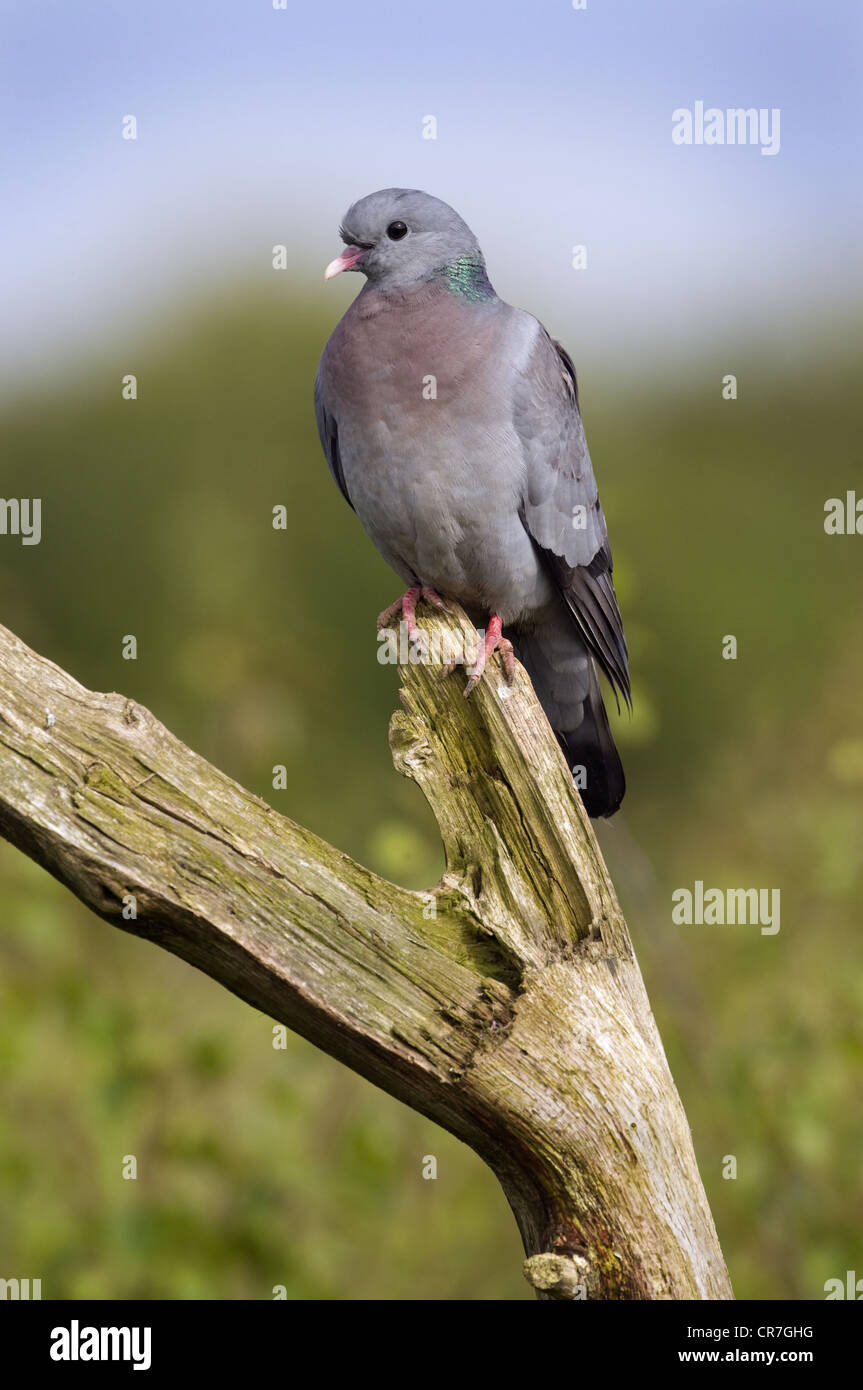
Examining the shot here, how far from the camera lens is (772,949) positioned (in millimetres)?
5855

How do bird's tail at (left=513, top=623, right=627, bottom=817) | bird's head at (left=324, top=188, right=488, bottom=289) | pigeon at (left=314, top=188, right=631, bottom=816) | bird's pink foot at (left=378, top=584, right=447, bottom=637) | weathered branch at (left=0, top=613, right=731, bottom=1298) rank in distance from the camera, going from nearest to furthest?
weathered branch at (left=0, top=613, right=731, bottom=1298)
pigeon at (left=314, top=188, right=631, bottom=816)
bird's head at (left=324, top=188, right=488, bottom=289)
bird's pink foot at (left=378, top=584, right=447, bottom=637)
bird's tail at (left=513, top=623, right=627, bottom=817)

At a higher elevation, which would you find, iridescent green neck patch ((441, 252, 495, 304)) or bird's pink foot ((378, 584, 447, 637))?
iridescent green neck patch ((441, 252, 495, 304))

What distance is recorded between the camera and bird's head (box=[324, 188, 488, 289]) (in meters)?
4.27

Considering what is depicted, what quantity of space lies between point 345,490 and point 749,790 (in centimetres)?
487

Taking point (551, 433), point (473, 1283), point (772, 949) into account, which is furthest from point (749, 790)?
point (551, 433)

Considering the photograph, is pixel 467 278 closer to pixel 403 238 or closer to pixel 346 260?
pixel 403 238

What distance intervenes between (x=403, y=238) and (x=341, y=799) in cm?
677

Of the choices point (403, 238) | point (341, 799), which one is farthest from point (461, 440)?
point (341, 799)

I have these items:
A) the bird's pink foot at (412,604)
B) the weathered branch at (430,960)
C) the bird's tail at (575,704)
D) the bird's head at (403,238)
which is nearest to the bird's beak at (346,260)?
the bird's head at (403,238)

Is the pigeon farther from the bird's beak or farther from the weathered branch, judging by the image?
the weathered branch

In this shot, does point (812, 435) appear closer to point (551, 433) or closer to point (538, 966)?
point (551, 433)

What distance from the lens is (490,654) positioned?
3.87 m

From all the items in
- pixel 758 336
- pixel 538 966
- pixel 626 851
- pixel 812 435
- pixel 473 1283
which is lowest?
pixel 473 1283

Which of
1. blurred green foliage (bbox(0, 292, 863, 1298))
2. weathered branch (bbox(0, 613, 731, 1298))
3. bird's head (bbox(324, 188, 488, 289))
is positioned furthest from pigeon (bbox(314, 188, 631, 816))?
weathered branch (bbox(0, 613, 731, 1298))
